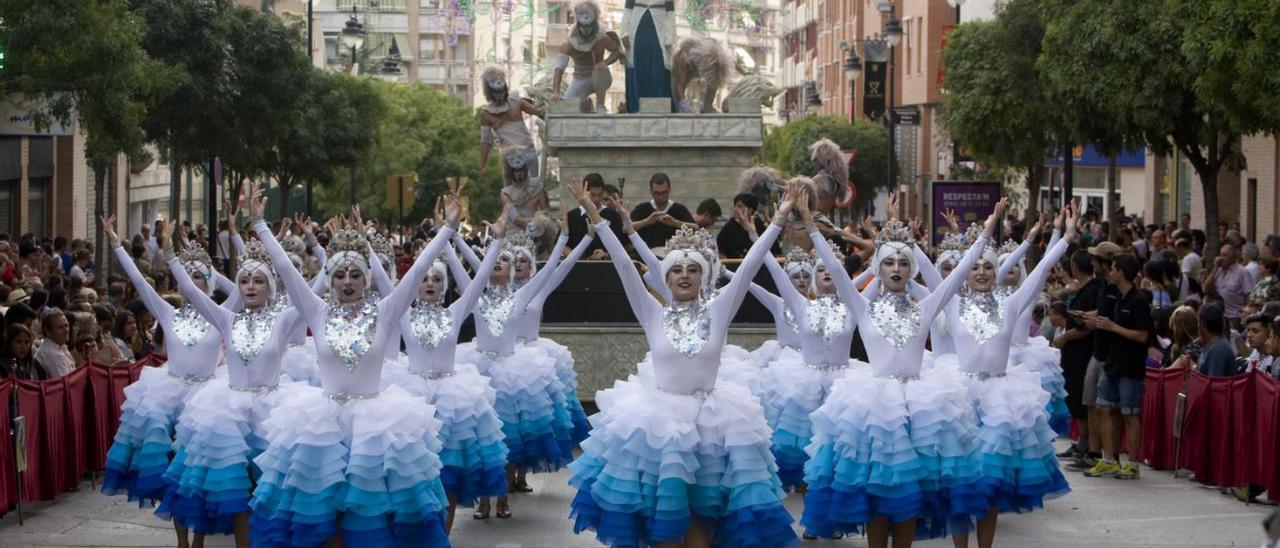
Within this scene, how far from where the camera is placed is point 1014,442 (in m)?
12.3

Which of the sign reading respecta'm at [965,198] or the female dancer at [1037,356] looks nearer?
the female dancer at [1037,356]

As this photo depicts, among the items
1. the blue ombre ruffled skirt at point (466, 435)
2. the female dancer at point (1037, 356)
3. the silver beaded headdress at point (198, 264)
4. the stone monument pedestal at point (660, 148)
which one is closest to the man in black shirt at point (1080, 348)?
the female dancer at point (1037, 356)

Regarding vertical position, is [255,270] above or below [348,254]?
below

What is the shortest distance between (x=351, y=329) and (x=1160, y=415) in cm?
845

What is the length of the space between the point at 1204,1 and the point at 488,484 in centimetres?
1429

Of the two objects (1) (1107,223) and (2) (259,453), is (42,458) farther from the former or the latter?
(1) (1107,223)

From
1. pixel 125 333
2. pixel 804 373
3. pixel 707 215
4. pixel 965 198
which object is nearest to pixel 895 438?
pixel 804 373

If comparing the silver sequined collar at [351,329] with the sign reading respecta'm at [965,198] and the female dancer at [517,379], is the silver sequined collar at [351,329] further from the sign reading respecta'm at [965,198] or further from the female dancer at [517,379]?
the sign reading respecta'm at [965,198]

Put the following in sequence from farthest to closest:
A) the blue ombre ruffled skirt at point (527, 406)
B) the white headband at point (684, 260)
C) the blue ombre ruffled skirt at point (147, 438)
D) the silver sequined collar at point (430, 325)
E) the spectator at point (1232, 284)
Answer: the spectator at point (1232, 284) < the blue ombre ruffled skirt at point (527, 406) < the silver sequined collar at point (430, 325) < the blue ombre ruffled skirt at point (147, 438) < the white headband at point (684, 260)

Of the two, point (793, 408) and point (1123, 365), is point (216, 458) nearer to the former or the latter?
point (793, 408)

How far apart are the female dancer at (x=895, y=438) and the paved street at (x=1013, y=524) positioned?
1.82 meters

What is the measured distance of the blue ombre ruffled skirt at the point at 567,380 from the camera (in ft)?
49.2

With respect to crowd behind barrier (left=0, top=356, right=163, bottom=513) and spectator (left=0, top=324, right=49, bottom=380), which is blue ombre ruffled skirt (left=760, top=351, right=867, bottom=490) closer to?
crowd behind barrier (left=0, top=356, right=163, bottom=513)

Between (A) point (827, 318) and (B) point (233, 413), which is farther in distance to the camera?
(A) point (827, 318)
